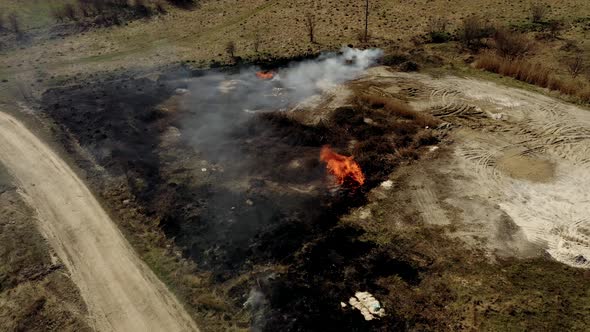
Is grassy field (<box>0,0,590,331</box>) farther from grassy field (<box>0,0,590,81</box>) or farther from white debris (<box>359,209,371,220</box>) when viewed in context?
white debris (<box>359,209,371,220</box>)

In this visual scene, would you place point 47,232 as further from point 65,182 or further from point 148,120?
point 148,120

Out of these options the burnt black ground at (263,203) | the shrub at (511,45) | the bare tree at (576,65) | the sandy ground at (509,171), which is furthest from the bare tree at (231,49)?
the bare tree at (576,65)

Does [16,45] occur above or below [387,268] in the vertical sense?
above

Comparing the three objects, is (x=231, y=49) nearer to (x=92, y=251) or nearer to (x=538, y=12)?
(x=92, y=251)

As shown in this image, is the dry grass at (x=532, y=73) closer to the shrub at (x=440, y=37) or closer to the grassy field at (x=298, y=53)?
the grassy field at (x=298, y=53)

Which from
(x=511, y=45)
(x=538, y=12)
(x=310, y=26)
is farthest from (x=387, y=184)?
(x=538, y=12)

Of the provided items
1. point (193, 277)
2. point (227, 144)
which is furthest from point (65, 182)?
point (193, 277)

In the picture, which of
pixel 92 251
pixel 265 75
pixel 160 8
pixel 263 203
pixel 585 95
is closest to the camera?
pixel 92 251
